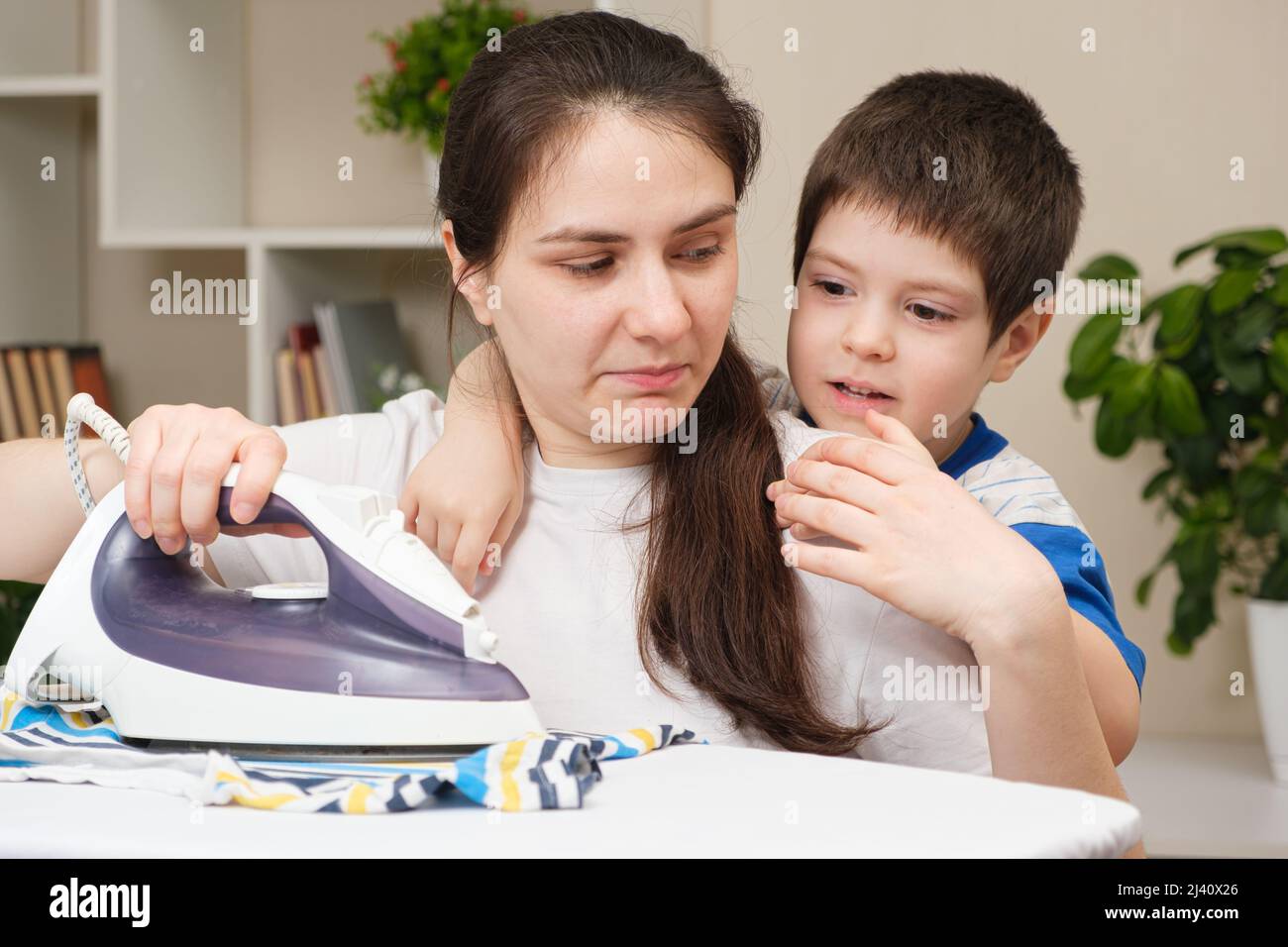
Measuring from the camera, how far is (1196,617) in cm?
197

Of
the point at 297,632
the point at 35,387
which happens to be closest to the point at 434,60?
the point at 35,387

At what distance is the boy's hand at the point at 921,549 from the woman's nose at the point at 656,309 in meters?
0.15

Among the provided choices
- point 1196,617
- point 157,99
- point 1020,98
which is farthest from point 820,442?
point 157,99

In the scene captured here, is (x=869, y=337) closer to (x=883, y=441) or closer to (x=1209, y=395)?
(x=883, y=441)

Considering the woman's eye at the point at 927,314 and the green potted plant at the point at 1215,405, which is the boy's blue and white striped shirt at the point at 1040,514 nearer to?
the woman's eye at the point at 927,314

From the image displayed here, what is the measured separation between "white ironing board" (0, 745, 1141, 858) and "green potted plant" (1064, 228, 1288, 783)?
1.39 m

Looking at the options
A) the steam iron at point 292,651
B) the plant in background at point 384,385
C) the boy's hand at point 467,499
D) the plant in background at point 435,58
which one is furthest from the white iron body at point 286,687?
the plant in background at point 435,58

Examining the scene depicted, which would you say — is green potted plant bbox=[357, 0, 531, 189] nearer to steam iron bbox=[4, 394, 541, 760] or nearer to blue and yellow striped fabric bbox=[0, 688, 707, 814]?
steam iron bbox=[4, 394, 541, 760]

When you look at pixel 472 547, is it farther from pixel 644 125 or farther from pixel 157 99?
pixel 157 99

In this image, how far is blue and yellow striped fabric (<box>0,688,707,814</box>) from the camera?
0.62m

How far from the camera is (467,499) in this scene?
964mm

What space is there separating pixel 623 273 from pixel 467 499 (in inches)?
8.3

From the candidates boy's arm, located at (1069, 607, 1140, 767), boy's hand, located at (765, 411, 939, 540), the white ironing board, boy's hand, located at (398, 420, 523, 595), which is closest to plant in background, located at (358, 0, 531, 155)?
boy's hand, located at (398, 420, 523, 595)

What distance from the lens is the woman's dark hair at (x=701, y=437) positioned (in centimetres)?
92
